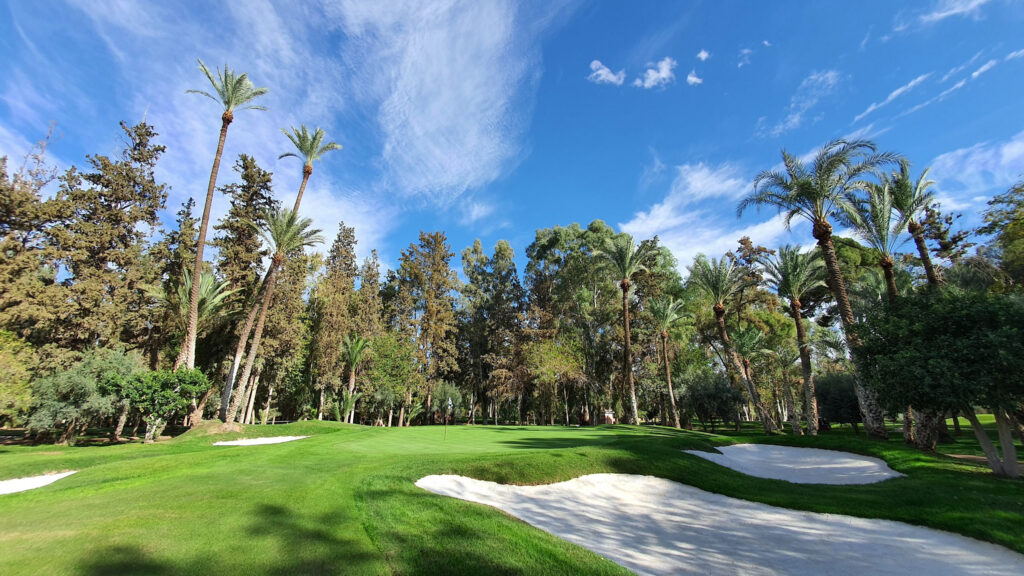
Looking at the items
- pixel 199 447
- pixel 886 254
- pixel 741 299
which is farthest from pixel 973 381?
pixel 741 299

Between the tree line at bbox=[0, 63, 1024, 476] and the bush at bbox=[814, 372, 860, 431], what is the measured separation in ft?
0.53

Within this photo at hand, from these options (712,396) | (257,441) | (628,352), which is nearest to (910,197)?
(628,352)

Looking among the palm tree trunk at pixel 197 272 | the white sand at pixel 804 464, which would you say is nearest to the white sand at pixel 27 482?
the palm tree trunk at pixel 197 272

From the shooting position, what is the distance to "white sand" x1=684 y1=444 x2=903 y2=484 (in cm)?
1268

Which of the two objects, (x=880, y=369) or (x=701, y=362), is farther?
(x=701, y=362)

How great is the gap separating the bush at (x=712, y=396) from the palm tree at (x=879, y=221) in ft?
67.1

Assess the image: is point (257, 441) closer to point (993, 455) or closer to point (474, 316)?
point (993, 455)

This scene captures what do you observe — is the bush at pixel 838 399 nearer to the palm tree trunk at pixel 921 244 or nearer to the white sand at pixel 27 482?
the palm tree trunk at pixel 921 244

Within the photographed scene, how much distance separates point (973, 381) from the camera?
1010 centimetres

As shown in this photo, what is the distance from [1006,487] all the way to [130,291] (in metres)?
40.4

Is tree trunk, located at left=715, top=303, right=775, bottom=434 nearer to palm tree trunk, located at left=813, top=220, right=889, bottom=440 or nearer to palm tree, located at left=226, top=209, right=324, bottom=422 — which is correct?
palm tree trunk, located at left=813, top=220, right=889, bottom=440

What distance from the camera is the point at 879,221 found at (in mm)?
18859

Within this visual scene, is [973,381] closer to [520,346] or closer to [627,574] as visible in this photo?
[627,574]

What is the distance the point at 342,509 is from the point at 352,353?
30479mm
